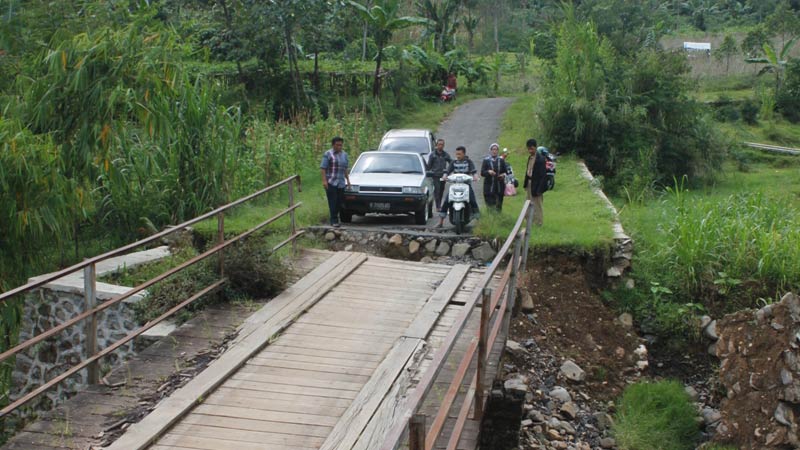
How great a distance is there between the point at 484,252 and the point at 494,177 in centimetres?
169

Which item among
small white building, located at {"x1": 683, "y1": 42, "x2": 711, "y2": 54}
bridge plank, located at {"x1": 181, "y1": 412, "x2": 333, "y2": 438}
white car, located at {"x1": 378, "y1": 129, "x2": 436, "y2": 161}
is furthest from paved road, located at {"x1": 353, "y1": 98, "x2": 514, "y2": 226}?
bridge plank, located at {"x1": 181, "y1": 412, "x2": 333, "y2": 438}

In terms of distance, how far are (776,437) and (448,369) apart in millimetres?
4415

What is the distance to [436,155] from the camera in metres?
16.1

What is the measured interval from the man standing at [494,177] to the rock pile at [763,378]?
16.0ft

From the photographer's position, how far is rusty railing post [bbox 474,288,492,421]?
241 inches

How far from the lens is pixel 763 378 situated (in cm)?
1006

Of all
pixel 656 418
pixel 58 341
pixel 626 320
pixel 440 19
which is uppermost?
pixel 440 19

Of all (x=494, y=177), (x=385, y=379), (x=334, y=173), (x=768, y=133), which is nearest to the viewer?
(x=385, y=379)

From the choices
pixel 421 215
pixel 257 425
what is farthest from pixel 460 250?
pixel 257 425

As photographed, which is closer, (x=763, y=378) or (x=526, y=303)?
(x=763, y=378)

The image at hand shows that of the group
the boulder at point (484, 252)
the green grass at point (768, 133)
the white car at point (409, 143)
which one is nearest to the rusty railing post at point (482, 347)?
the boulder at point (484, 252)

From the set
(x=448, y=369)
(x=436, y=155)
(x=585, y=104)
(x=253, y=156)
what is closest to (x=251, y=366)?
(x=448, y=369)

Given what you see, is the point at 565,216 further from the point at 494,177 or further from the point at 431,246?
the point at 431,246

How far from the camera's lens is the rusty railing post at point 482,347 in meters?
6.13
